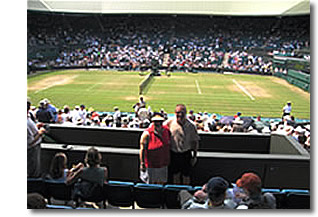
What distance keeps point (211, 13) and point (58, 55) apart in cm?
1719

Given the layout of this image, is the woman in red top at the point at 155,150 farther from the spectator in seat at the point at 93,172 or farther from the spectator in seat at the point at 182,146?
the spectator in seat at the point at 93,172

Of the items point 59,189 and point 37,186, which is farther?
point 37,186

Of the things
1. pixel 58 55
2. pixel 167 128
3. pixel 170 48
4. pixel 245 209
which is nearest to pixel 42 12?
pixel 58 55

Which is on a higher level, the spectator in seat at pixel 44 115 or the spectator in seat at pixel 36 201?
the spectator in seat at pixel 44 115

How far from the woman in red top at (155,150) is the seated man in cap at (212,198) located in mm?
883

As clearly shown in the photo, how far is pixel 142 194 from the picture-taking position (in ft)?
17.2

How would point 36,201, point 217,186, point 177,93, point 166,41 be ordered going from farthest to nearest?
point 166,41, point 177,93, point 36,201, point 217,186

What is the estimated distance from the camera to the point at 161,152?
562 centimetres

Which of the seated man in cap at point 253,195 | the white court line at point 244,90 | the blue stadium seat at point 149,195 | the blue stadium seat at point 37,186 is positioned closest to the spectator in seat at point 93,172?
the blue stadium seat at point 149,195

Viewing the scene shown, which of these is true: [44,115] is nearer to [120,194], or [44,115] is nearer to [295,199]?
[120,194]

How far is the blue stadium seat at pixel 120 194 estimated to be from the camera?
5.17 metres

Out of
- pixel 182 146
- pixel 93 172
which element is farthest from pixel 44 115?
pixel 182 146

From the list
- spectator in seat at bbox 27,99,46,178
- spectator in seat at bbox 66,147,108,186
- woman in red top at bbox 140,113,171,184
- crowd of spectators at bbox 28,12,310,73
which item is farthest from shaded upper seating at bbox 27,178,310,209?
crowd of spectators at bbox 28,12,310,73

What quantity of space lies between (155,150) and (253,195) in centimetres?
181
